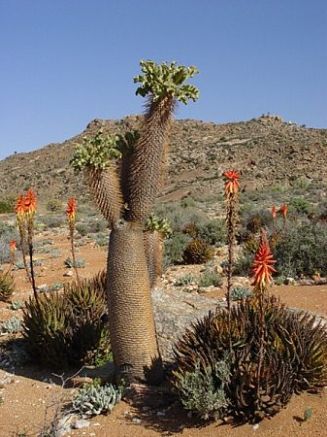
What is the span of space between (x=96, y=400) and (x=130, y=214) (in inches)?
73.4

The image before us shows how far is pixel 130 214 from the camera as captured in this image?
6.11 m

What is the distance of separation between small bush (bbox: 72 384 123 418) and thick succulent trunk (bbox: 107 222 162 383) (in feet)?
1.02

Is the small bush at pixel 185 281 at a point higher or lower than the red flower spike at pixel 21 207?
lower

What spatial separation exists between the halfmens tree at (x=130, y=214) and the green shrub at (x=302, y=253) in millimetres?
7154

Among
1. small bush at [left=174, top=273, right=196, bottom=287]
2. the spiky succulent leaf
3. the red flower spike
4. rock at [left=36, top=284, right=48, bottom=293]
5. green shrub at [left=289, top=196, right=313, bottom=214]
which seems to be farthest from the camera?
green shrub at [left=289, top=196, right=313, bottom=214]

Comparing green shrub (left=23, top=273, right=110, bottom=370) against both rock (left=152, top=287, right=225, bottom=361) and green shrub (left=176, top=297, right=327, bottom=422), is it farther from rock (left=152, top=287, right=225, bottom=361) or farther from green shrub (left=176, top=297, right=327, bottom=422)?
green shrub (left=176, top=297, right=327, bottom=422)

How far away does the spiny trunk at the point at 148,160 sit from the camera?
5789mm

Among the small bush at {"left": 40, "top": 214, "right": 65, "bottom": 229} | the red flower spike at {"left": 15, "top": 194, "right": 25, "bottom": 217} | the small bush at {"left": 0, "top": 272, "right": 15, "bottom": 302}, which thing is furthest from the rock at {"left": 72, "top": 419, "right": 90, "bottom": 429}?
the small bush at {"left": 40, "top": 214, "right": 65, "bottom": 229}

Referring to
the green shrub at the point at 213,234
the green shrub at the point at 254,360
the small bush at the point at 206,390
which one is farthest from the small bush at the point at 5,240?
the small bush at the point at 206,390

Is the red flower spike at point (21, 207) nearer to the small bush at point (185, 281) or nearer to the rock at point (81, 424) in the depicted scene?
the rock at point (81, 424)

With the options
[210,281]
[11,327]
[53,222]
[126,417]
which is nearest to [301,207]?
[210,281]

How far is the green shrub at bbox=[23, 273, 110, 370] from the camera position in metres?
7.46

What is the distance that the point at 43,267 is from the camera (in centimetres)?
1544

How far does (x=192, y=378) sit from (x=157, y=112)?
2520 mm
